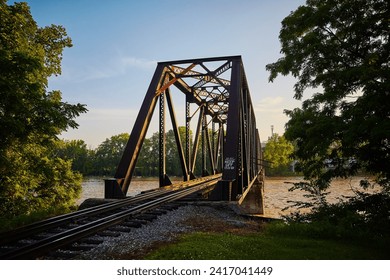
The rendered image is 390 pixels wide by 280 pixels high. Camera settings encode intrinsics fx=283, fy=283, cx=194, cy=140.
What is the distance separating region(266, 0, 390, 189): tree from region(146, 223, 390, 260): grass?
81.7 inches

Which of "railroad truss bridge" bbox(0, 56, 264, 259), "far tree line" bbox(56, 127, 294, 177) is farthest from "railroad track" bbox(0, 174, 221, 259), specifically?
"far tree line" bbox(56, 127, 294, 177)

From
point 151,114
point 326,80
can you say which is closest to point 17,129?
point 151,114

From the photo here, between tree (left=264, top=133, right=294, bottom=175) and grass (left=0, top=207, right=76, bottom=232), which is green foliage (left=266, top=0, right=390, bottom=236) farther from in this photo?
tree (left=264, top=133, right=294, bottom=175)

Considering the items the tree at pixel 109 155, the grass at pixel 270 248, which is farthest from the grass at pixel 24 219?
the tree at pixel 109 155

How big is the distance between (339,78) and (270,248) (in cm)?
476

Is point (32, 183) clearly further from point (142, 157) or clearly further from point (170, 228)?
point (142, 157)

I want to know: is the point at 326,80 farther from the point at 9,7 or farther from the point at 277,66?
the point at 9,7

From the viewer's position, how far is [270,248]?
18.6 ft

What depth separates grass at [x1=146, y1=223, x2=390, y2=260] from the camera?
16.5 ft

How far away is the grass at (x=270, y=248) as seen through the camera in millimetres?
5043

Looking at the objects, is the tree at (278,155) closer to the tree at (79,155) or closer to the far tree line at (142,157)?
the far tree line at (142,157)

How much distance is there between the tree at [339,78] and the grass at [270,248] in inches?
81.7

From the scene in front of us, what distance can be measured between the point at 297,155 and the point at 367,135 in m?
2.07

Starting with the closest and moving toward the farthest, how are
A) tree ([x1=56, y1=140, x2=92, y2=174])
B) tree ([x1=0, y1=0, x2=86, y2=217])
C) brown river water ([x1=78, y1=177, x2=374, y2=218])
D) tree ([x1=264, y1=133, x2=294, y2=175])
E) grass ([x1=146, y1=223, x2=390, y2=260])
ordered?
1. grass ([x1=146, y1=223, x2=390, y2=260])
2. tree ([x1=0, y1=0, x2=86, y2=217])
3. brown river water ([x1=78, y1=177, x2=374, y2=218])
4. tree ([x1=264, y1=133, x2=294, y2=175])
5. tree ([x1=56, y1=140, x2=92, y2=174])
